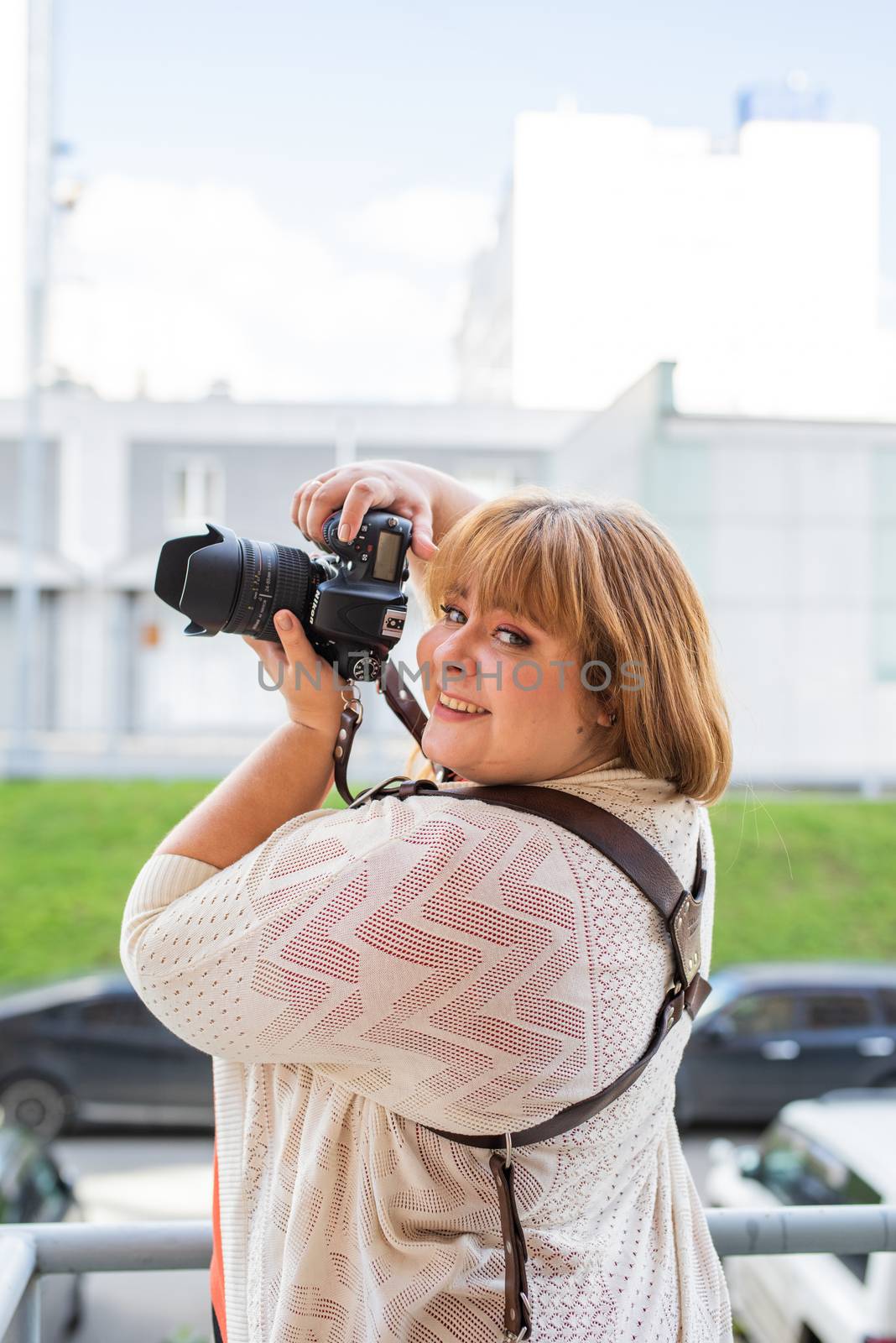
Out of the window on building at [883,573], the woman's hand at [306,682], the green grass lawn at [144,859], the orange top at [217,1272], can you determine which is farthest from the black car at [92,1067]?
the window on building at [883,573]

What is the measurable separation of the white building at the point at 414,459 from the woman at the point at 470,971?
4.06 metres

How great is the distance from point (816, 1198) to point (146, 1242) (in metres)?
2.44

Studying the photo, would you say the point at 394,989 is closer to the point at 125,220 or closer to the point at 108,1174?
the point at 108,1174

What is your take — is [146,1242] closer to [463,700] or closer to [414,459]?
[463,700]

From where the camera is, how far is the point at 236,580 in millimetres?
739

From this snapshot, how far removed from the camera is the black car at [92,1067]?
4.11 m

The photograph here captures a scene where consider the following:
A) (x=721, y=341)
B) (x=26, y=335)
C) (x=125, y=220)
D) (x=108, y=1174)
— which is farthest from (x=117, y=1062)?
(x=125, y=220)

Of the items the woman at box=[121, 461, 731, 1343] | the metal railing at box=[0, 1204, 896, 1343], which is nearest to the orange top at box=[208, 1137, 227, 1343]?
the woman at box=[121, 461, 731, 1343]

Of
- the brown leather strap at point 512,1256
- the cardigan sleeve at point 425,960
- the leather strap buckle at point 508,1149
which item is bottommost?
the brown leather strap at point 512,1256

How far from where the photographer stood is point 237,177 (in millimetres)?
5176

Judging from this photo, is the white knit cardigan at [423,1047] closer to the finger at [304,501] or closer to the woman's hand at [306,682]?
the woman's hand at [306,682]

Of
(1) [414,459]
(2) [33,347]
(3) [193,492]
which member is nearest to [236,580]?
(1) [414,459]

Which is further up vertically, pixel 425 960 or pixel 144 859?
pixel 425 960

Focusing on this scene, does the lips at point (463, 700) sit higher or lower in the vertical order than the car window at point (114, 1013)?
higher
